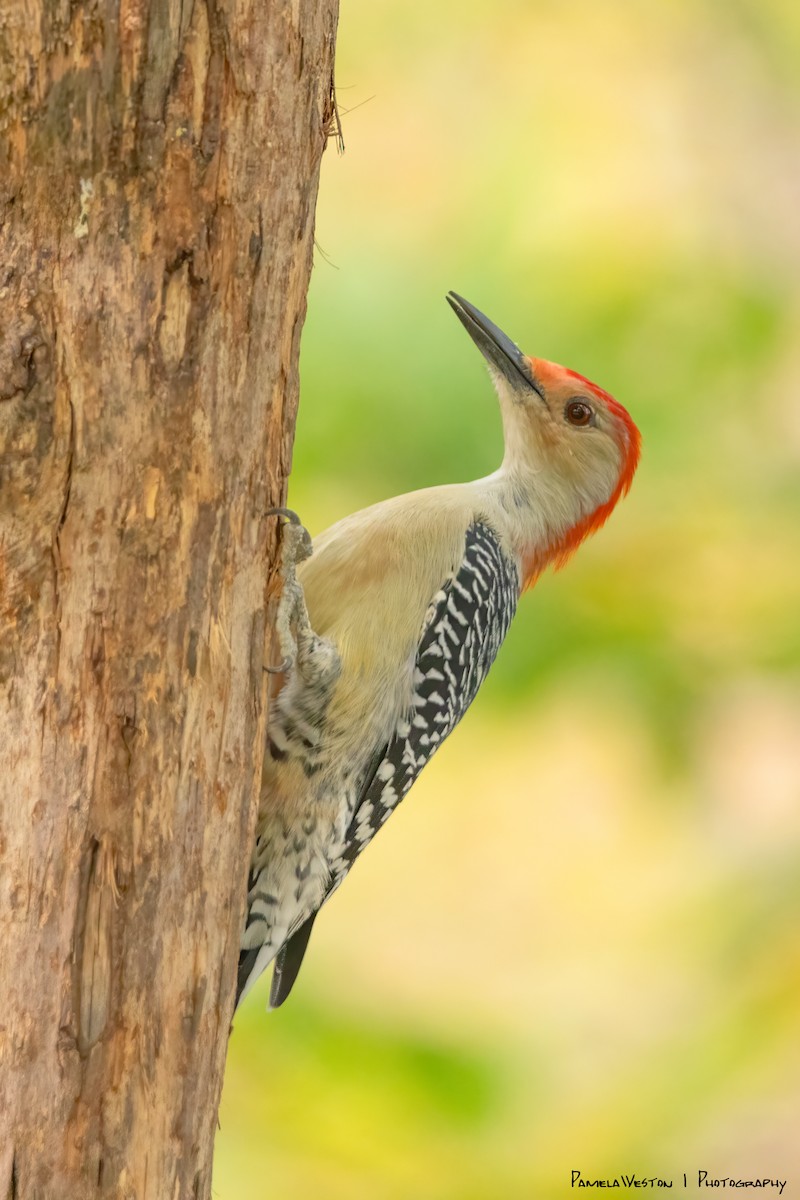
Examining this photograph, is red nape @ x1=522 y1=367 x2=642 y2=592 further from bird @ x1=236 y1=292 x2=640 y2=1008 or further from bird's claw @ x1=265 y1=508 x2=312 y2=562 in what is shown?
bird's claw @ x1=265 y1=508 x2=312 y2=562

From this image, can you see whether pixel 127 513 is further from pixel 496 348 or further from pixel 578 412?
pixel 578 412

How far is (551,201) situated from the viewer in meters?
6.14

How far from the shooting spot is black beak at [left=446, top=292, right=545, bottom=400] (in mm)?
4633

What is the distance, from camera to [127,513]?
2.21m

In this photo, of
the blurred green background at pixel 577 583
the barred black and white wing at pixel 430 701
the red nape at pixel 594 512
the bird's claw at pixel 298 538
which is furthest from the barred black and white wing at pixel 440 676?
the blurred green background at pixel 577 583

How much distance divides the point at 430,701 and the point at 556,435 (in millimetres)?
1331

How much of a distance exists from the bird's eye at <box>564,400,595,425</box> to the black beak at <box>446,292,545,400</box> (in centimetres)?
11

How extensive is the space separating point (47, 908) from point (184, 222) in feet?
3.95

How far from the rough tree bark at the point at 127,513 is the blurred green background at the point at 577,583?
11.2 feet

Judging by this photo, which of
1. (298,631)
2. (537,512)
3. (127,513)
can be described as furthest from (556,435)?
(127,513)

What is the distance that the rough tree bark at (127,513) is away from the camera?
207 cm

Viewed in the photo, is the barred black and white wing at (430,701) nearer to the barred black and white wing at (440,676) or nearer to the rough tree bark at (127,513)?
the barred black and white wing at (440,676)

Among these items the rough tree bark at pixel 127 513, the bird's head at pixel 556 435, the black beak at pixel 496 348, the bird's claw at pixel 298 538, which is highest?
the black beak at pixel 496 348

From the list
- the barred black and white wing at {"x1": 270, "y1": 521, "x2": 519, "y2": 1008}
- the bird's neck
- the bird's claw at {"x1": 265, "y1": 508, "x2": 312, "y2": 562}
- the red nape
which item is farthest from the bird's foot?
the red nape
